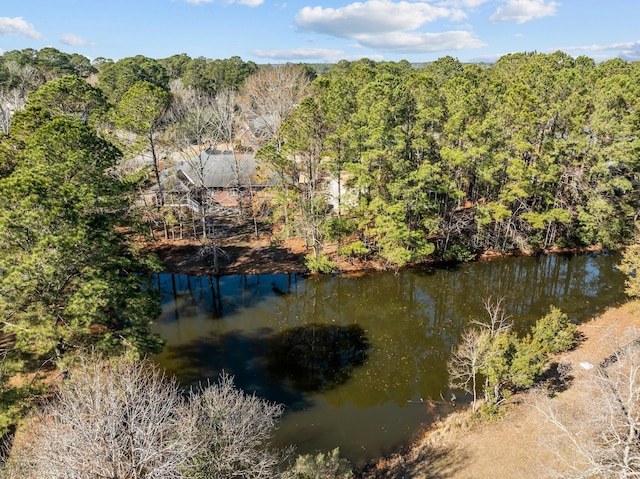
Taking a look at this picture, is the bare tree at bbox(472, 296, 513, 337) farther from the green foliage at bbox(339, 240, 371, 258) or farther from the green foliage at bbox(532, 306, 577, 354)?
the green foliage at bbox(339, 240, 371, 258)

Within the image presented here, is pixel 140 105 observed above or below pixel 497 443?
above


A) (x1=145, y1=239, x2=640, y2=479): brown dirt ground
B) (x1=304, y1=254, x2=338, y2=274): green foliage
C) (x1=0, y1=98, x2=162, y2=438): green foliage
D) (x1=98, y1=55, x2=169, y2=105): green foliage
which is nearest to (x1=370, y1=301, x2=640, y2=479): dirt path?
(x1=145, y1=239, x2=640, y2=479): brown dirt ground

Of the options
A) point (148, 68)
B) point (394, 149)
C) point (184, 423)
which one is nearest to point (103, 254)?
point (184, 423)

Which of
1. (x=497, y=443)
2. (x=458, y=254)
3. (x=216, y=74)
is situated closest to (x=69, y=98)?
(x=458, y=254)

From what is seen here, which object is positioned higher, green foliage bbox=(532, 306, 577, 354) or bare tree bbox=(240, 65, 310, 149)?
bare tree bbox=(240, 65, 310, 149)

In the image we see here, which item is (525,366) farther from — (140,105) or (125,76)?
(125,76)

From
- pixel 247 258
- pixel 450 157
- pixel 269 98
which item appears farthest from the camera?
pixel 269 98

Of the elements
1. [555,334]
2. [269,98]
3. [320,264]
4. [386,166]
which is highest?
[269,98]

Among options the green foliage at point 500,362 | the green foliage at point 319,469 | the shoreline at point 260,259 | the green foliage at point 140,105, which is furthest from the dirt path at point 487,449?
the green foliage at point 140,105
